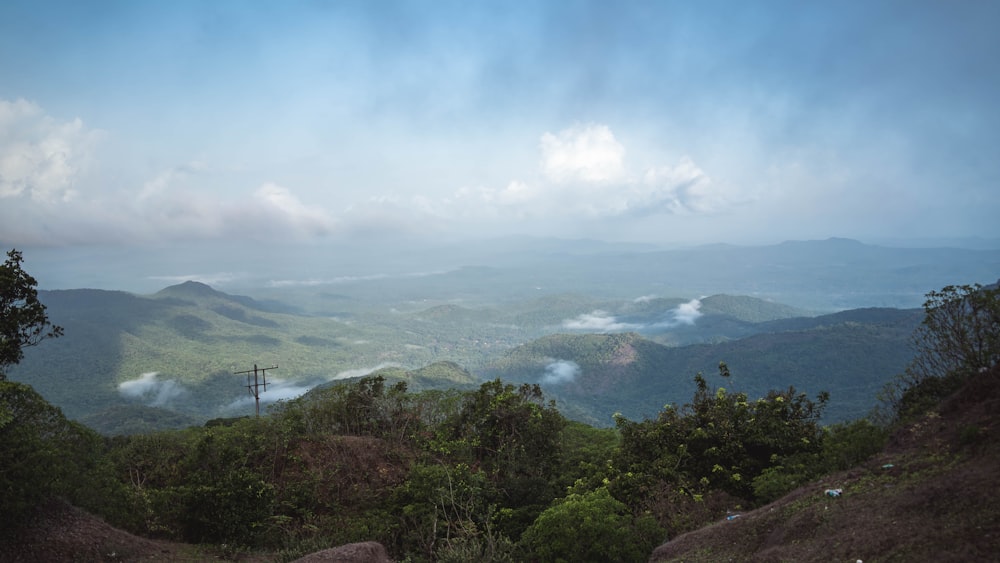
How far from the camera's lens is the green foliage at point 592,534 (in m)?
12.1

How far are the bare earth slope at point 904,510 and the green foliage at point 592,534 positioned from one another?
0.83m

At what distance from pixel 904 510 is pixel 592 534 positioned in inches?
248

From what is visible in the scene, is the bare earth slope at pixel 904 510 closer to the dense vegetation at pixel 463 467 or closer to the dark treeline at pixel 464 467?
the dense vegetation at pixel 463 467

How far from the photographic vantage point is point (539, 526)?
13.2m

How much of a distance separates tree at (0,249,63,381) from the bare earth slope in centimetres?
2074

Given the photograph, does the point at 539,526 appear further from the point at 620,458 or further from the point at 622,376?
the point at 622,376

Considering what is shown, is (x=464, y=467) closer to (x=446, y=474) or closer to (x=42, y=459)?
(x=446, y=474)

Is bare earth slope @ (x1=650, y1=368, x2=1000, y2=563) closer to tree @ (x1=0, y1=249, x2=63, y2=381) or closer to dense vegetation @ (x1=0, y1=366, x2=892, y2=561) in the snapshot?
dense vegetation @ (x1=0, y1=366, x2=892, y2=561)

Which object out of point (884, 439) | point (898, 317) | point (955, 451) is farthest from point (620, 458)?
point (898, 317)

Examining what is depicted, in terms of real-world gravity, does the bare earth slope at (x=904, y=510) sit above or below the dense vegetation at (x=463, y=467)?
above

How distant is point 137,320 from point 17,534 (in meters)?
221

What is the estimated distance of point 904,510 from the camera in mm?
8344

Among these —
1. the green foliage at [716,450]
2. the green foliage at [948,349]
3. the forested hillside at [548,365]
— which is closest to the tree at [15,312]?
the green foliage at [716,450]

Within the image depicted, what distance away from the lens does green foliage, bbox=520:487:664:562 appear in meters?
12.1
